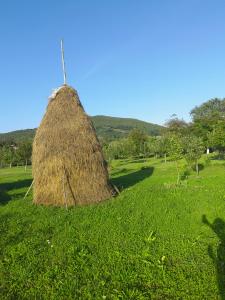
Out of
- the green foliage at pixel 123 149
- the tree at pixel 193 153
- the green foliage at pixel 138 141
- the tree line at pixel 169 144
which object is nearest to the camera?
the tree at pixel 193 153

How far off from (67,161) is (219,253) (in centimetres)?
919

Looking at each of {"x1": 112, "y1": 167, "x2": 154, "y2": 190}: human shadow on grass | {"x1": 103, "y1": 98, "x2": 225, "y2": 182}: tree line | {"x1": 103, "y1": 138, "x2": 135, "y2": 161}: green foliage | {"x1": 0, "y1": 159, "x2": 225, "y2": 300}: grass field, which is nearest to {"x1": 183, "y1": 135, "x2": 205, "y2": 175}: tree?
{"x1": 103, "y1": 98, "x2": 225, "y2": 182}: tree line

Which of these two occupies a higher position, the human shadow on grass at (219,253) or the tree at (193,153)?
the tree at (193,153)

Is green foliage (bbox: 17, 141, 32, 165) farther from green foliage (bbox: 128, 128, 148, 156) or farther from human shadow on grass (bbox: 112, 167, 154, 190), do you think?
human shadow on grass (bbox: 112, 167, 154, 190)

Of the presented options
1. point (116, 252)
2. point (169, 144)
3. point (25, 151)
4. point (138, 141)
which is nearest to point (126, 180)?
point (169, 144)

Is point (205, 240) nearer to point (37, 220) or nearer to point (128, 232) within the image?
point (128, 232)

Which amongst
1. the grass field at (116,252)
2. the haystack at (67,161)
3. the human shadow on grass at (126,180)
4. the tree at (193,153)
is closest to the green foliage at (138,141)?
the tree at (193,153)

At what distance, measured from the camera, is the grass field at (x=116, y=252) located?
6.99 meters

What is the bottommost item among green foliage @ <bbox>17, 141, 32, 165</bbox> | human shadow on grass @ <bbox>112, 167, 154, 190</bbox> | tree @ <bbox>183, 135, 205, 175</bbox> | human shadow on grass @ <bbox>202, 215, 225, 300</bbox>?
human shadow on grass @ <bbox>202, 215, 225, 300</bbox>

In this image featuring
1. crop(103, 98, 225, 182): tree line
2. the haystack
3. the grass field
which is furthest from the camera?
crop(103, 98, 225, 182): tree line

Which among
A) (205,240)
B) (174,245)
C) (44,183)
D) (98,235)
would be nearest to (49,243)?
(98,235)

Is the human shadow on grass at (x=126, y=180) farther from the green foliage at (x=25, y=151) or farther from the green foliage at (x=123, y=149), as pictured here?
→ the green foliage at (x=25, y=151)

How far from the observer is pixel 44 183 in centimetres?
1659

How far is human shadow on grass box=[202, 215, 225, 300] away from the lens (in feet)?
23.4
